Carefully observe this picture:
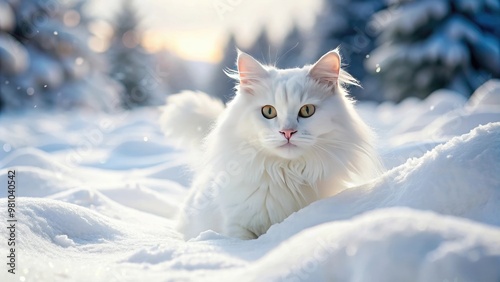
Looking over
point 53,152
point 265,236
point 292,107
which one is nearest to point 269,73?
point 292,107

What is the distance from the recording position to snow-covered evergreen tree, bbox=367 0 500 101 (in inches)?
485

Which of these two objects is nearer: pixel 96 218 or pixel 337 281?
pixel 337 281

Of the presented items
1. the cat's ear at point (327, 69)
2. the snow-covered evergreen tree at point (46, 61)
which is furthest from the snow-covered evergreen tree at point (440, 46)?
the cat's ear at point (327, 69)

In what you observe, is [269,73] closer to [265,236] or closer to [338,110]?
[338,110]

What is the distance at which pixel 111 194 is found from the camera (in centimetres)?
354

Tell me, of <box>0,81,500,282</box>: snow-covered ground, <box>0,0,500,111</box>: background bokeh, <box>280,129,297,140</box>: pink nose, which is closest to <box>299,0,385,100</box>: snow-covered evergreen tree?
<box>0,0,500,111</box>: background bokeh

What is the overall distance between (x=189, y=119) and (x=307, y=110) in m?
1.24

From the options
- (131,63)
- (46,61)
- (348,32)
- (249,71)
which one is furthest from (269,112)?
(131,63)

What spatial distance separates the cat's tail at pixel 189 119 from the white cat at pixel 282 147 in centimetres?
74

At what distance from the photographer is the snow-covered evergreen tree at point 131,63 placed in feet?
72.7

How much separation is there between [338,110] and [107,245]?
50.7 inches

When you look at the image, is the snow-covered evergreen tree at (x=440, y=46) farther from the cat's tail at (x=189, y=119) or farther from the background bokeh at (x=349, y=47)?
the cat's tail at (x=189, y=119)

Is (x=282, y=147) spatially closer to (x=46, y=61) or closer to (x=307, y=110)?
(x=307, y=110)

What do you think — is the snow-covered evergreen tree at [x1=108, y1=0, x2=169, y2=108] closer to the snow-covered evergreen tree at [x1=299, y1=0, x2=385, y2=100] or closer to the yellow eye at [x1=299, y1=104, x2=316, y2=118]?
the snow-covered evergreen tree at [x1=299, y1=0, x2=385, y2=100]
